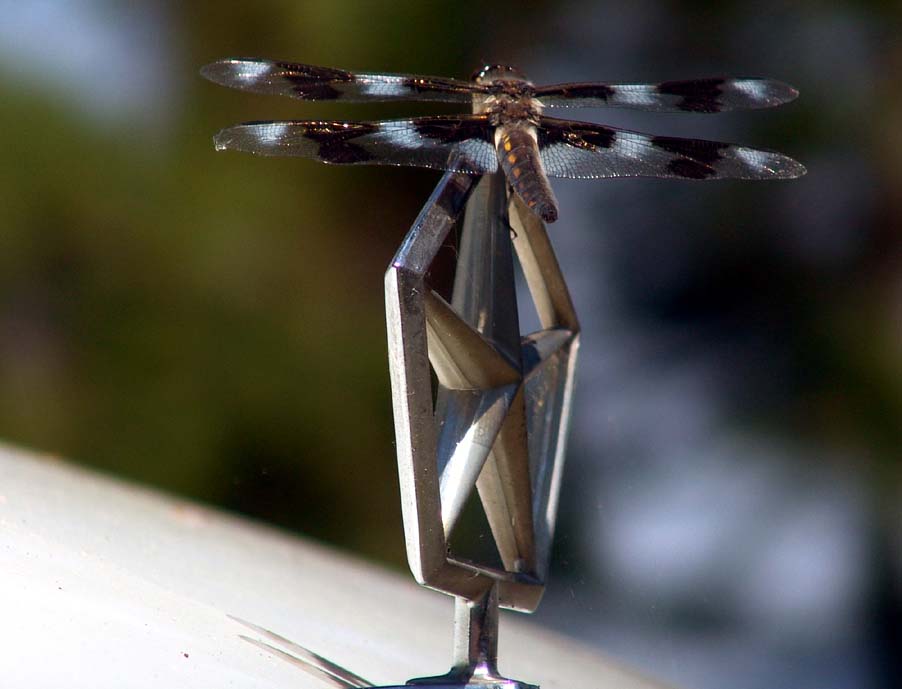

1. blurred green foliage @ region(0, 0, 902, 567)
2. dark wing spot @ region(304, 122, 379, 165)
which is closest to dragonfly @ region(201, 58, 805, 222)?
dark wing spot @ region(304, 122, 379, 165)

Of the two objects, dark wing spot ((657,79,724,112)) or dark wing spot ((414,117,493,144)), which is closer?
dark wing spot ((414,117,493,144))

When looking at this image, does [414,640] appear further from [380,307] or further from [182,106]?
[182,106]

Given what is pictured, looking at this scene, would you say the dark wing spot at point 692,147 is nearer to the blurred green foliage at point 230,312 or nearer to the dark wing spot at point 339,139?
the dark wing spot at point 339,139

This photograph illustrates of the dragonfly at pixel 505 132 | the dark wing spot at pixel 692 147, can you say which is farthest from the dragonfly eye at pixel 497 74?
the dark wing spot at pixel 692 147

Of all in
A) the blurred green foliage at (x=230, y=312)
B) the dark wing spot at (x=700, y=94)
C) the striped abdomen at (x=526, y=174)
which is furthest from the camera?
the blurred green foliage at (x=230, y=312)

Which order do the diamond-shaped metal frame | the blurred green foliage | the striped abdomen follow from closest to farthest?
the diamond-shaped metal frame
the striped abdomen
the blurred green foliage

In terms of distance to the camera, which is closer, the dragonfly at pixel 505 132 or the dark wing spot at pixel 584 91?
the dragonfly at pixel 505 132

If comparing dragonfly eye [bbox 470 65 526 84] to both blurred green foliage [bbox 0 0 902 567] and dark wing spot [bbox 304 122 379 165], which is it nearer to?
dark wing spot [bbox 304 122 379 165]

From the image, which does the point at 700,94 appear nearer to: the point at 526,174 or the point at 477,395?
the point at 526,174
